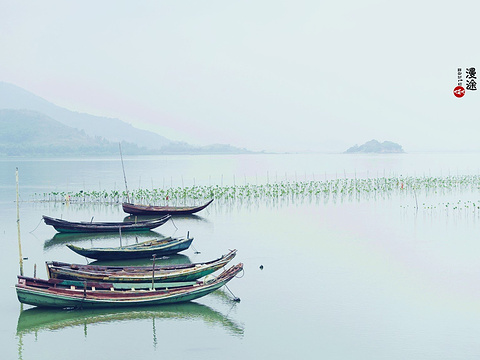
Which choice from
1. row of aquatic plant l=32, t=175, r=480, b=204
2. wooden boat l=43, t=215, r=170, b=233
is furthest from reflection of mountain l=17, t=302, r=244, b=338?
row of aquatic plant l=32, t=175, r=480, b=204

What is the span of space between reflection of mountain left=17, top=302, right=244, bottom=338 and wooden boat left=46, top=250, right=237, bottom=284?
883mm

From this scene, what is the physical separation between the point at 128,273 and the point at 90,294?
1.46m

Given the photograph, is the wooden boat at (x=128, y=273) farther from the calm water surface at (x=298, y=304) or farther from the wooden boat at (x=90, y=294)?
the calm water surface at (x=298, y=304)

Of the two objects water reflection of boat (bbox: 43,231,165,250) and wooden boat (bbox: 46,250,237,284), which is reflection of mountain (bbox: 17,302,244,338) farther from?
water reflection of boat (bbox: 43,231,165,250)

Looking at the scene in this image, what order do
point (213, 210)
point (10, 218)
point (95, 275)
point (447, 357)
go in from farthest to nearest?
1. point (213, 210)
2. point (10, 218)
3. point (95, 275)
4. point (447, 357)

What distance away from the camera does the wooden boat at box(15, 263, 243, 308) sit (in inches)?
560

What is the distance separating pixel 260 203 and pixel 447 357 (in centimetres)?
2620

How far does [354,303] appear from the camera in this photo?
619 inches

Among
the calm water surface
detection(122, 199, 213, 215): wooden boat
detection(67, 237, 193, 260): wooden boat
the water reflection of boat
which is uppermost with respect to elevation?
detection(122, 199, 213, 215): wooden boat

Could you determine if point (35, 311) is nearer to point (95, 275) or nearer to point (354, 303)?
point (95, 275)

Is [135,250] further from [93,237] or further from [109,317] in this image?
[93,237]

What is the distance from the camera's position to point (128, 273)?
15625 millimetres

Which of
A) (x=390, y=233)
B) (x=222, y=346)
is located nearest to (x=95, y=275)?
(x=222, y=346)

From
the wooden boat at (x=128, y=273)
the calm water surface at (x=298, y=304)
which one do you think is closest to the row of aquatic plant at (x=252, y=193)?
the calm water surface at (x=298, y=304)
